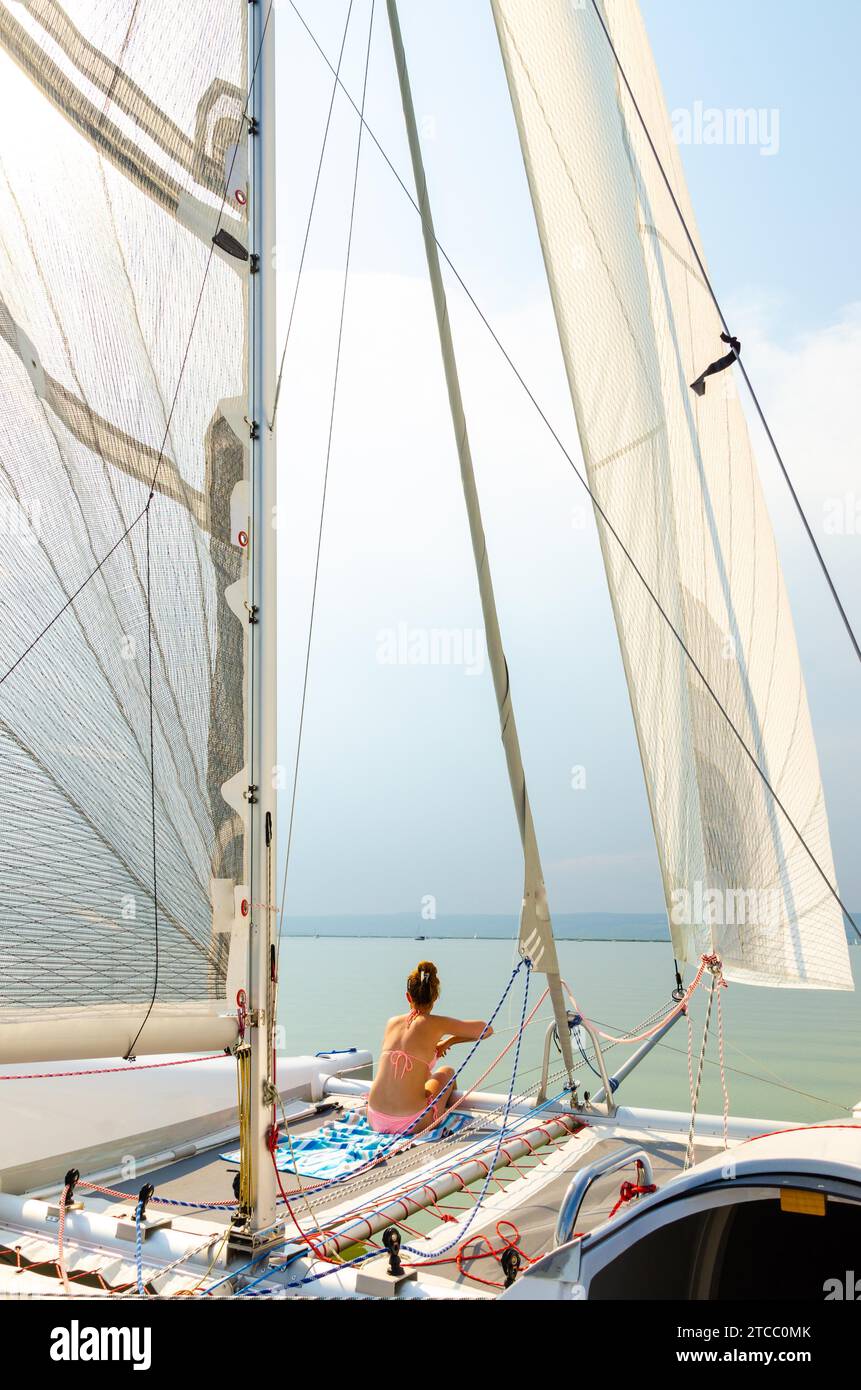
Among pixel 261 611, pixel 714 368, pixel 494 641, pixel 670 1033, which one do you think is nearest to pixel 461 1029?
pixel 494 641

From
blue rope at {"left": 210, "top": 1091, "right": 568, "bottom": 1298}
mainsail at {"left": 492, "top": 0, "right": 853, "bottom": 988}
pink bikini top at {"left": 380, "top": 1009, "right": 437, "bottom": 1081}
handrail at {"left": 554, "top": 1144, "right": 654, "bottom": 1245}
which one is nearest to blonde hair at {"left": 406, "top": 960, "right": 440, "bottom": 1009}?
pink bikini top at {"left": 380, "top": 1009, "right": 437, "bottom": 1081}

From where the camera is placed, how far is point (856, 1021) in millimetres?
11750

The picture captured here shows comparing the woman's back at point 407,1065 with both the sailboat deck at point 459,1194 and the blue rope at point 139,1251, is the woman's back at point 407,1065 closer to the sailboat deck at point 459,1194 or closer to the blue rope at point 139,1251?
the sailboat deck at point 459,1194

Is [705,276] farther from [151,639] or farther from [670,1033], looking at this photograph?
[670,1033]

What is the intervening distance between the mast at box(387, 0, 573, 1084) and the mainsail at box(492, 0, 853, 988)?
1.52 feet

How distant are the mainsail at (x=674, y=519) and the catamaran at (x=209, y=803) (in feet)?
0.06

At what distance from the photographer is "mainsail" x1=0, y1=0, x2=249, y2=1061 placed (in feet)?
7.32

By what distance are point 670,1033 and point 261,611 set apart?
34.0 feet

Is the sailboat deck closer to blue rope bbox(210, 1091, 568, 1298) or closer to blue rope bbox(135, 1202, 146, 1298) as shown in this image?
blue rope bbox(210, 1091, 568, 1298)

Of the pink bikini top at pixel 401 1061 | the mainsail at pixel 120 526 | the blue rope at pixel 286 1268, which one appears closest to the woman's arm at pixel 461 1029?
the pink bikini top at pixel 401 1061

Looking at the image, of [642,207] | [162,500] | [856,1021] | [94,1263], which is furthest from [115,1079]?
[856,1021]

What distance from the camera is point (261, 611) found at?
9.27ft
